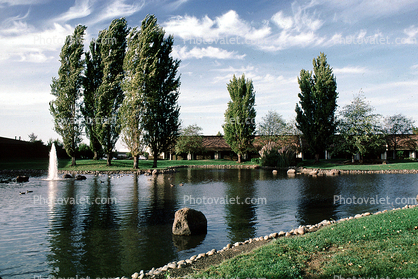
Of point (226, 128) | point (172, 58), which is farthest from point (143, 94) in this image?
point (226, 128)

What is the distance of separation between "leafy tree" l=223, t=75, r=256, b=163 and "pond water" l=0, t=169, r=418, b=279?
104ft

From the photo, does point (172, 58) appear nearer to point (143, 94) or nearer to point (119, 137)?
point (143, 94)

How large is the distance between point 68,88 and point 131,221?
29.8 m

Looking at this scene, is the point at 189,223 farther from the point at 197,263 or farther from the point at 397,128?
the point at 397,128

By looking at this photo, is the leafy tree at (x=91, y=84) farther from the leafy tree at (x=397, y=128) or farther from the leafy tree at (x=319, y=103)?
the leafy tree at (x=397, y=128)

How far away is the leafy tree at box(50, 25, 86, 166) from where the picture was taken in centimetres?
3469

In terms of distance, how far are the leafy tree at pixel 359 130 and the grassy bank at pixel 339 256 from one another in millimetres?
38090

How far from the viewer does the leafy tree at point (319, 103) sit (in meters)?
44.2

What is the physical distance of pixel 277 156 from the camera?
42.7 m

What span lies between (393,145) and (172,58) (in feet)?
140

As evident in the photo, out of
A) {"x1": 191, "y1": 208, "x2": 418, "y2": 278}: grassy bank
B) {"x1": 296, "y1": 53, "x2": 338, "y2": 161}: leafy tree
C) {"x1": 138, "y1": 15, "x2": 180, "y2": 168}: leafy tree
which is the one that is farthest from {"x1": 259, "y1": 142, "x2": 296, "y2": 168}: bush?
{"x1": 191, "y1": 208, "x2": 418, "y2": 278}: grassy bank

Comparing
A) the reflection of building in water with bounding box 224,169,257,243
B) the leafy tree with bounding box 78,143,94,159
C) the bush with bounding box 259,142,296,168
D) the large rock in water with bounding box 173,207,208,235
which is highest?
the leafy tree with bounding box 78,143,94,159

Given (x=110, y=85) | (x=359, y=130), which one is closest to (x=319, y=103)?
(x=359, y=130)

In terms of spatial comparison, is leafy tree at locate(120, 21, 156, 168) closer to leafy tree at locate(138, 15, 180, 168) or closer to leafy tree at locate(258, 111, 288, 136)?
leafy tree at locate(138, 15, 180, 168)
